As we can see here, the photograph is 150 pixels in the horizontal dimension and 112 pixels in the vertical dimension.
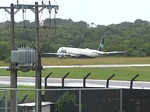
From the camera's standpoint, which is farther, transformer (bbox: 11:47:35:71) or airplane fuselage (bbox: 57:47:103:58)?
airplane fuselage (bbox: 57:47:103:58)

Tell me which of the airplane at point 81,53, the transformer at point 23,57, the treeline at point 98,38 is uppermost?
the transformer at point 23,57

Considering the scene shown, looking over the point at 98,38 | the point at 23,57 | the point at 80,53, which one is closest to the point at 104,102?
the point at 23,57

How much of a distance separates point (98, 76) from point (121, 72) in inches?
161

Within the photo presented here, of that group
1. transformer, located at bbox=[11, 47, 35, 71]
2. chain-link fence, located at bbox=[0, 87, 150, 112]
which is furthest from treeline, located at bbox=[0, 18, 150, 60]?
chain-link fence, located at bbox=[0, 87, 150, 112]

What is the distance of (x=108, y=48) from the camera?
10912cm

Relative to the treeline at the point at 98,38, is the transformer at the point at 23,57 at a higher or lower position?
higher

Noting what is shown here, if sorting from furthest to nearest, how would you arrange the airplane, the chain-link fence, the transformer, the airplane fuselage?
1. the airplane
2. the airplane fuselage
3. the transformer
4. the chain-link fence

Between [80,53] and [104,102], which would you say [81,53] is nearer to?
[80,53]

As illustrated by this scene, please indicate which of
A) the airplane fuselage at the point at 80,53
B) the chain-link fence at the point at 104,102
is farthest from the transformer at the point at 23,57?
the airplane fuselage at the point at 80,53

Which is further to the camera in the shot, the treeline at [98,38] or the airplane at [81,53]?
the airplane at [81,53]

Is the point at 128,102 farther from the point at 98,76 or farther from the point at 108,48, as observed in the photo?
the point at 108,48

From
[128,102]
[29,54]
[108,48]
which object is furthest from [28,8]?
[108,48]

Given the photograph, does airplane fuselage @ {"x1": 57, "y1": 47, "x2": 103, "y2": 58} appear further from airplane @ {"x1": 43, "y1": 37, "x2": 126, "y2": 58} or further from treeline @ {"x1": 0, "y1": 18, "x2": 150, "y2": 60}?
treeline @ {"x1": 0, "y1": 18, "x2": 150, "y2": 60}

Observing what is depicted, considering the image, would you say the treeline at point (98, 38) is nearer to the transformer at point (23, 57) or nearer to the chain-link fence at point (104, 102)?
the transformer at point (23, 57)
